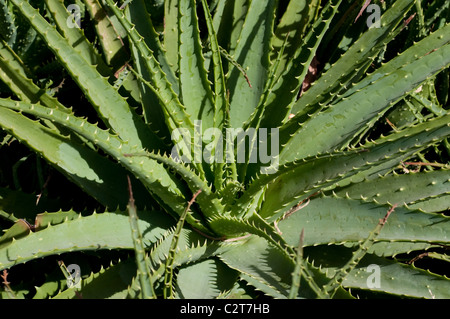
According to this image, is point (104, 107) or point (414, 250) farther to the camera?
point (414, 250)

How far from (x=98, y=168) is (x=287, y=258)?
46 centimetres

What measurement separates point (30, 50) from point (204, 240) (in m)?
0.75

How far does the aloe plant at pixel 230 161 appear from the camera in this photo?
41.6 inches

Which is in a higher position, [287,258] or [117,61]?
[117,61]

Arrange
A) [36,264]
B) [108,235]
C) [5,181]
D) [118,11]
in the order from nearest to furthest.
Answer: [118,11], [108,235], [36,264], [5,181]

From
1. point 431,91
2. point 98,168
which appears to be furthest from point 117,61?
point 431,91

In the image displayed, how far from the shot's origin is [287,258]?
106cm

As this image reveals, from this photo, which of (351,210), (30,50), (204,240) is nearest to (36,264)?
(204,240)

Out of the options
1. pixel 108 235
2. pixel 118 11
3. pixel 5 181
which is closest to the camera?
pixel 118 11

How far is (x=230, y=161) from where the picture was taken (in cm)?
112

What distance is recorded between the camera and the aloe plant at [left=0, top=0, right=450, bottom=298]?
106 cm
